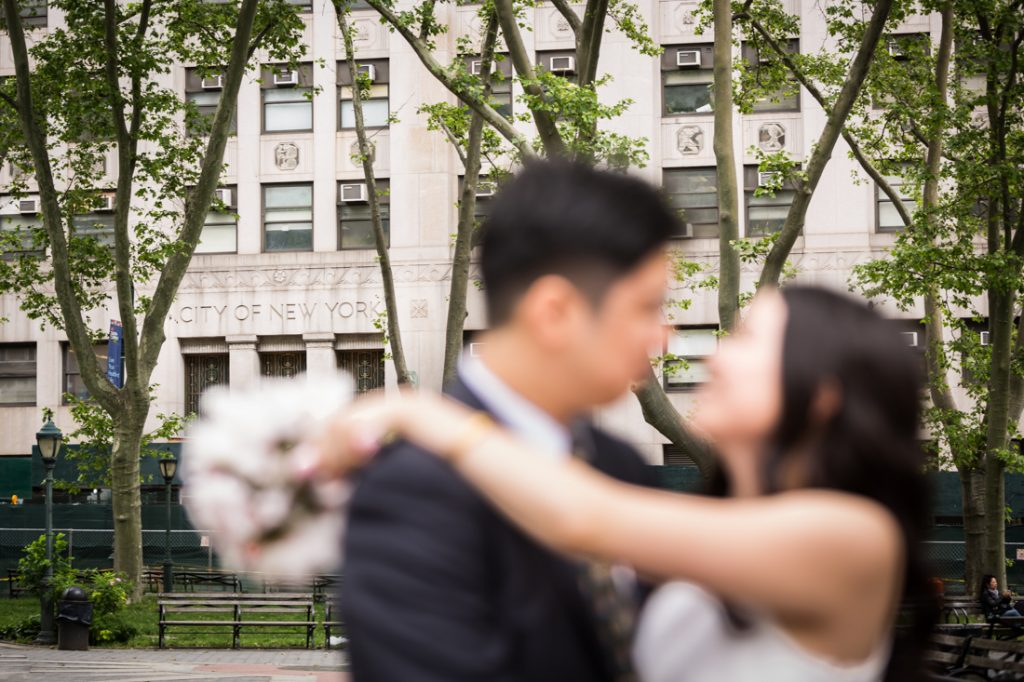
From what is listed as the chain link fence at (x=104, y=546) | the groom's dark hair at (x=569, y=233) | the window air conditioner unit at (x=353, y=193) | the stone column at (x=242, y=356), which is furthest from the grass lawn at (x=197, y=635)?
the groom's dark hair at (x=569, y=233)

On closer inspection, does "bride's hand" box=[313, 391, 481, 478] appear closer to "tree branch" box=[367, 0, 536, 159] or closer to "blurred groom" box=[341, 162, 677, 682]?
"blurred groom" box=[341, 162, 677, 682]

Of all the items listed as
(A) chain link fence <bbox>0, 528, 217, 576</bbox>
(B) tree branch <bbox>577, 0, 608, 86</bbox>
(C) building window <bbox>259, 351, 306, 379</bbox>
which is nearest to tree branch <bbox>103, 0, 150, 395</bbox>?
(B) tree branch <bbox>577, 0, 608, 86</bbox>

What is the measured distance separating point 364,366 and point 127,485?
15099mm

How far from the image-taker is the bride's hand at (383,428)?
1686mm

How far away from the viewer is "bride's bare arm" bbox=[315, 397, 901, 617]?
156 cm

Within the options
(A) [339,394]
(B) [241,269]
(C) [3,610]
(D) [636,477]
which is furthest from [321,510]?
(B) [241,269]

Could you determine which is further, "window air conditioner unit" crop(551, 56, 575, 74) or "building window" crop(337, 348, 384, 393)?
"building window" crop(337, 348, 384, 393)

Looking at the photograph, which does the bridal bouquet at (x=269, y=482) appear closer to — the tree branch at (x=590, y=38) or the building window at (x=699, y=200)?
the tree branch at (x=590, y=38)

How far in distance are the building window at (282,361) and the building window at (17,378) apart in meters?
7.40

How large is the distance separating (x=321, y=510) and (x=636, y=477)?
1.94 feet

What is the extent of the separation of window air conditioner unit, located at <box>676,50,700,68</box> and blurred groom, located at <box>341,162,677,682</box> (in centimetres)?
3599

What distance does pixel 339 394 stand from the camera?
6.20 ft

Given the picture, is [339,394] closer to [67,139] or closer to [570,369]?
[570,369]

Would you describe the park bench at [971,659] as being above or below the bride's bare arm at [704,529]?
below
